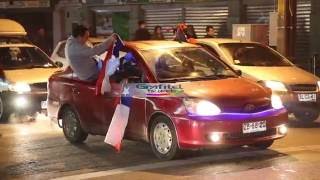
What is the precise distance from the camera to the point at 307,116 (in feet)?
40.0

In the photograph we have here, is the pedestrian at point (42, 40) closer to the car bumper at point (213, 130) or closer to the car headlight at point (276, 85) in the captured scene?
the car headlight at point (276, 85)

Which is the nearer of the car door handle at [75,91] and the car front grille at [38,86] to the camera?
the car door handle at [75,91]

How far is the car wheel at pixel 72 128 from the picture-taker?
10.2 metres

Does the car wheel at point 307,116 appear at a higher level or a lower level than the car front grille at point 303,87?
lower

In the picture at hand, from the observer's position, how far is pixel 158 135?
28.3ft

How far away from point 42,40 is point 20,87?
42.4 feet

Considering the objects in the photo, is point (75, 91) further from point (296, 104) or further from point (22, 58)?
point (22, 58)

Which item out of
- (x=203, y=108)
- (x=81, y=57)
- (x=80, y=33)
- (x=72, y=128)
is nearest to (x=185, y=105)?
(x=203, y=108)

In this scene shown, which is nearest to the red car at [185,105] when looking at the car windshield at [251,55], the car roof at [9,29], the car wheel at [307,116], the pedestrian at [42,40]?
the car windshield at [251,55]

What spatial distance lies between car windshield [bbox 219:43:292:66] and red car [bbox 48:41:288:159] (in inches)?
114

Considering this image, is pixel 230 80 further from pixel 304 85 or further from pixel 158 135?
pixel 304 85

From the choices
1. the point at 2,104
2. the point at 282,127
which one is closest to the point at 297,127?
the point at 282,127

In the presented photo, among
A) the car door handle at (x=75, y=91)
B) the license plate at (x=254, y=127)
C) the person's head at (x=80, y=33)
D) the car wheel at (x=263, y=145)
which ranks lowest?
the car wheel at (x=263, y=145)

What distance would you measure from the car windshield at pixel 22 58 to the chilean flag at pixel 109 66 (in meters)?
4.68
